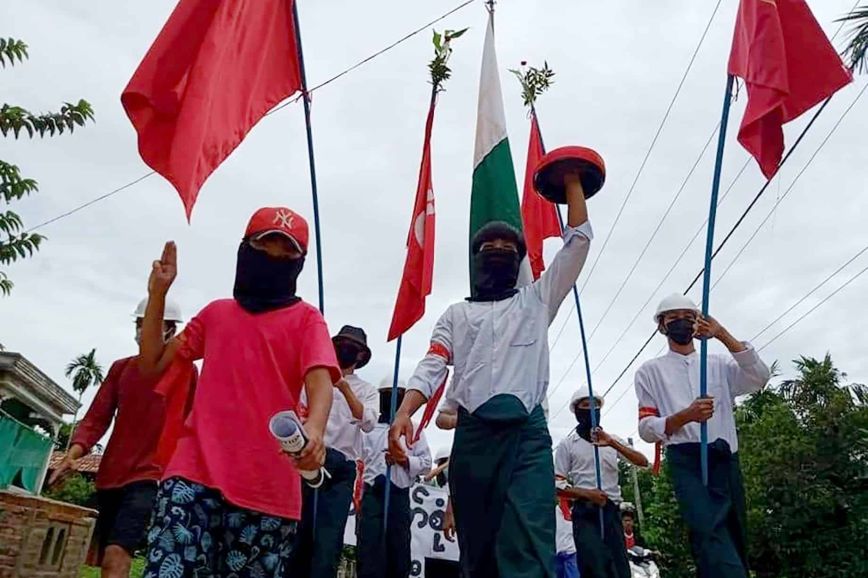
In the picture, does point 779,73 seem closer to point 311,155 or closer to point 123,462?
point 311,155

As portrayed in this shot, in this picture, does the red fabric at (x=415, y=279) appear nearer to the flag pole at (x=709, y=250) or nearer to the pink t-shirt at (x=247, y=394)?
Result: the flag pole at (x=709, y=250)

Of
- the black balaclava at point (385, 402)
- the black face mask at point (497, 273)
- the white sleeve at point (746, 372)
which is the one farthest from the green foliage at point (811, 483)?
the black face mask at point (497, 273)

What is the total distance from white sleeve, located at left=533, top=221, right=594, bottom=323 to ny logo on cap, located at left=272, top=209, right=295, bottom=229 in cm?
131

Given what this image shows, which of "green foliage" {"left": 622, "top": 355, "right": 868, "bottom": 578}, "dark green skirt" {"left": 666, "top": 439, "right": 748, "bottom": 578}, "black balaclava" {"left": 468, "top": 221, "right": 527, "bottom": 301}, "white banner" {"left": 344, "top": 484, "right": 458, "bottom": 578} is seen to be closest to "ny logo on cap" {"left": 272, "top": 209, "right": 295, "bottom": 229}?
"black balaclava" {"left": 468, "top": 221, "right": 527, "bottom": 301}

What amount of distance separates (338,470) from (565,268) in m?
2.57

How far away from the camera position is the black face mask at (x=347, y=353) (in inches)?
241

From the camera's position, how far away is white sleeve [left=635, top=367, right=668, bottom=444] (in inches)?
193

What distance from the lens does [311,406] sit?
2.79 meters

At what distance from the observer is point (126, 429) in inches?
182

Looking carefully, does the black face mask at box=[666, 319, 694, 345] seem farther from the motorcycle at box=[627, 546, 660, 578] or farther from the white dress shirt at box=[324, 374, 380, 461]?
the motorcycle at box=[627, 546, 660, 578]

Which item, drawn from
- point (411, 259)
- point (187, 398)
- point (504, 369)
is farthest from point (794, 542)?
point (187, 398)

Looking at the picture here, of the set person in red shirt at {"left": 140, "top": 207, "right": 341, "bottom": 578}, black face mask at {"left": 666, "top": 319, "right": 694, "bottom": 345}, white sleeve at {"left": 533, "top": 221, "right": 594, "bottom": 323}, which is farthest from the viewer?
black face mask at {"left": 666, "top": 319, "right": 694, "bottom": 345}

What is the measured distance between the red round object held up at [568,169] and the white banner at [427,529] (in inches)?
241

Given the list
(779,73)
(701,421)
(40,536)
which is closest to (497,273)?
(701,421)
